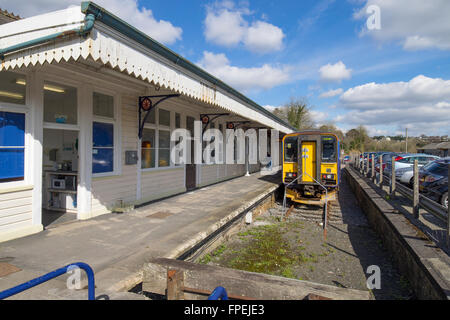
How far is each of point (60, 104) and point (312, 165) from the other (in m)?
7.92

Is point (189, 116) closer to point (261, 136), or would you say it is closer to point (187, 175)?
point (187, 175)

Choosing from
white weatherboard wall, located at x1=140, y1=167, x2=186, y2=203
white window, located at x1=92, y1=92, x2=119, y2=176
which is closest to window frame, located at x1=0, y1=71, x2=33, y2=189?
white window, located at x1=92, y1=92, x2=119, y2=176

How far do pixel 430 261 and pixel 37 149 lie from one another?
624cm

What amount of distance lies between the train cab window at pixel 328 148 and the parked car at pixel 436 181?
2.79 metres

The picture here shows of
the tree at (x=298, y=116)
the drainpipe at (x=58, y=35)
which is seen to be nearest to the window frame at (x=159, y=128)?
the drainpipe at (x=58, y=35)

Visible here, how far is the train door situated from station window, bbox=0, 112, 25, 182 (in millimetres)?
8217

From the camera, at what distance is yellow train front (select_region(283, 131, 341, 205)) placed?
976 centimetres

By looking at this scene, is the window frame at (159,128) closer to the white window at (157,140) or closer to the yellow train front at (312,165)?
the white window at (157,140)

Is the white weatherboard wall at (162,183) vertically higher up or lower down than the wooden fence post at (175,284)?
higher up

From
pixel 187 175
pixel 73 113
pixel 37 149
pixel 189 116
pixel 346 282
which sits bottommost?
pixel 346 282

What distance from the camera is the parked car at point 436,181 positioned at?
774cm

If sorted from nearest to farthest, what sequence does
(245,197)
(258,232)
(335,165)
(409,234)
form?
1. (409,234)
2. (258,232)
3. (245,197)
4. (335,165)
